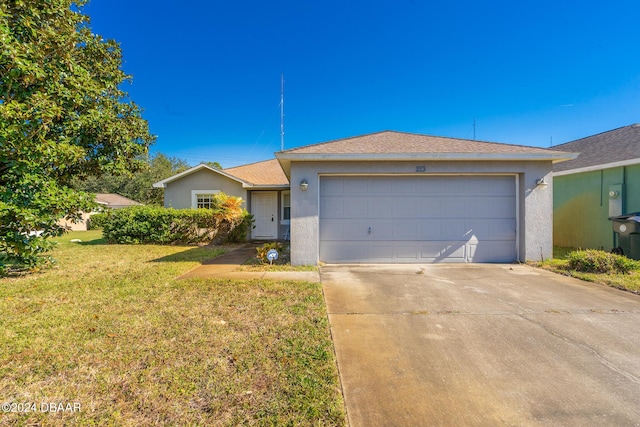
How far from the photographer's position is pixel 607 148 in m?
10.1

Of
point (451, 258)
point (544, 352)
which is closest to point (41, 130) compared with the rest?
point (544, 352)

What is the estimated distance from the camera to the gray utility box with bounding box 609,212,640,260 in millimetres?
6859

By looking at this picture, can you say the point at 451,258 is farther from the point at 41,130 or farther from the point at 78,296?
the point at 41,130

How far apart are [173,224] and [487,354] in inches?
468

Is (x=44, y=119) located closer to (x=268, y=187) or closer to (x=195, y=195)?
(x=268, y=187)

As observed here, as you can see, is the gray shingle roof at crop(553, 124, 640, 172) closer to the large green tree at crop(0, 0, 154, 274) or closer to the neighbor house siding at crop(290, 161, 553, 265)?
the neighbor house siding at crop(290, 161, 553, 265)

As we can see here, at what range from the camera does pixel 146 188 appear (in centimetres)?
3653

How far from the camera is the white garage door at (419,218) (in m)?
7.51

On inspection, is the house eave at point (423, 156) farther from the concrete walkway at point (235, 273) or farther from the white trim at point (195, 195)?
the white trim at point (195, 195)

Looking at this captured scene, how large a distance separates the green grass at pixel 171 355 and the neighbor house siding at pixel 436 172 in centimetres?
206

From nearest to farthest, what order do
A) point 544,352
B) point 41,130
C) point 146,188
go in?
1. point 544,352
2. point 41,130
3. point 146,188

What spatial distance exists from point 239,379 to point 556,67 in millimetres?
13809

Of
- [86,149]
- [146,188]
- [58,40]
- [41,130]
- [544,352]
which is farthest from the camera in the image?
[146,188]

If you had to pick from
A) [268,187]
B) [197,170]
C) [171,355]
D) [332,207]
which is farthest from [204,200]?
[171,355]
